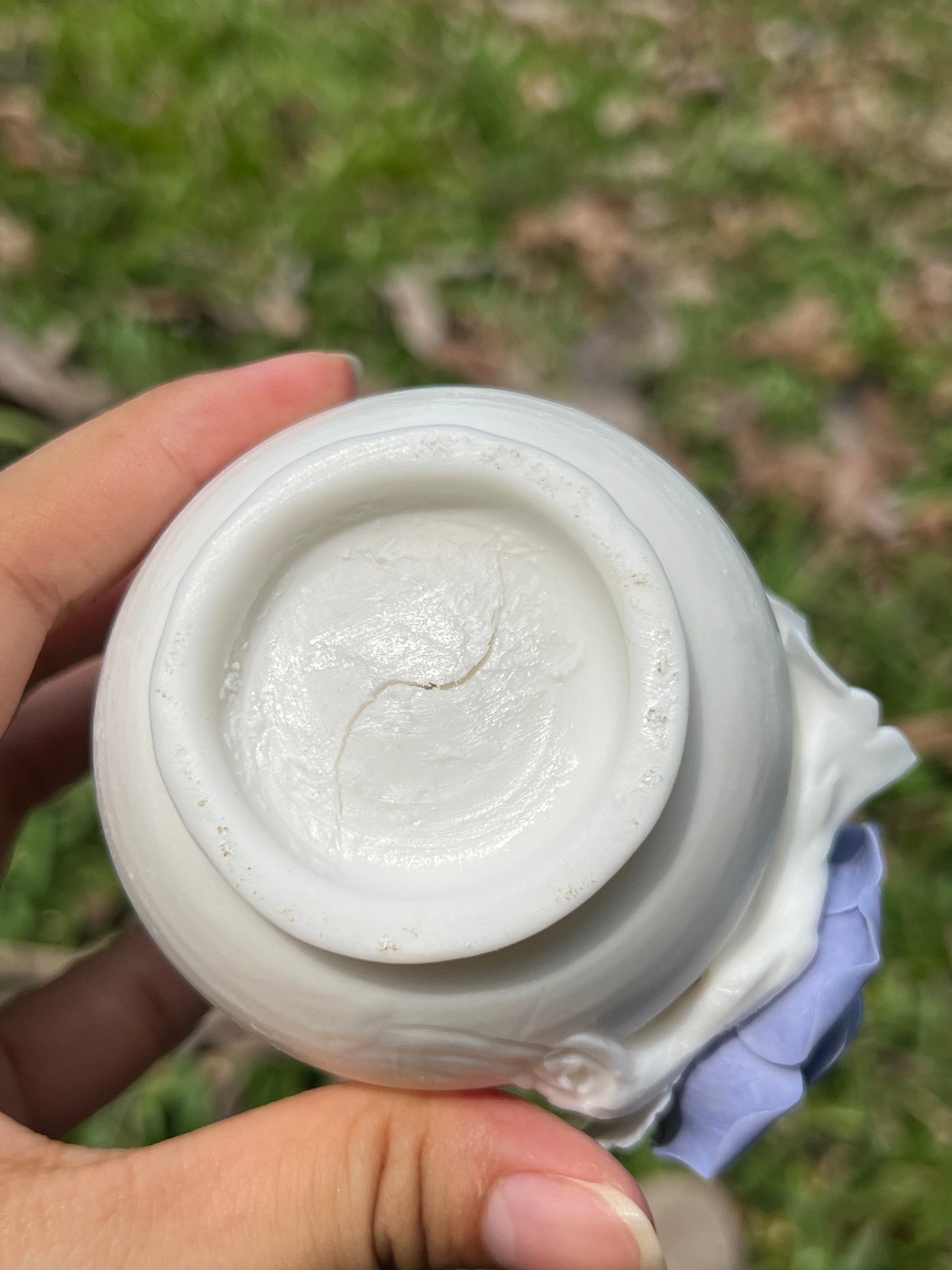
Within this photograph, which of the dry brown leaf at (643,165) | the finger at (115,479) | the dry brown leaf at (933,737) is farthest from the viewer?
the dry brown leaf at (643,165)

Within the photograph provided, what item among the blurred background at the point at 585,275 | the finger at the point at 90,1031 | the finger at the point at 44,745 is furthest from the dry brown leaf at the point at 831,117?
the finger at the point at 90,1031

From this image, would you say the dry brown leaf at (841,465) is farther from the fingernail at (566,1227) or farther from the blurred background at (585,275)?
the fingernail at (566,1227)

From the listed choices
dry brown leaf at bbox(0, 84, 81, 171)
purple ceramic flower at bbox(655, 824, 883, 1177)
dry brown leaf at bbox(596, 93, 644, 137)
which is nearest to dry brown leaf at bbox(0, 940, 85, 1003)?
purple ceramic flower at bbox(655, 824, 883, 1177)

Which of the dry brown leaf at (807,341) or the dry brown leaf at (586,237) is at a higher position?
the dry brown leaf at (586,237)

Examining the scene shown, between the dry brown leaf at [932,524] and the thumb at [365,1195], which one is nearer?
the thumb at [365,1195]

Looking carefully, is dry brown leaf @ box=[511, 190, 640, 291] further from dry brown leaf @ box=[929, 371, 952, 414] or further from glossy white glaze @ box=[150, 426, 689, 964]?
glossy white glaze @ box=[150, 426, 689, 964]

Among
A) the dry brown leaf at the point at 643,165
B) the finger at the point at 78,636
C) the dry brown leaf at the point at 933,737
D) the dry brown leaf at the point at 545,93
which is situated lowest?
the dry brown leaf at the point at 933,737

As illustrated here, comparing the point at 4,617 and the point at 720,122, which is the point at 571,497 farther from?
the point at 720,122
